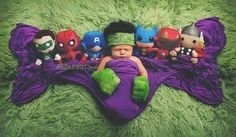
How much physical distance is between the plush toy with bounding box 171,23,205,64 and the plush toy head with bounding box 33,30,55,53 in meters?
0.48

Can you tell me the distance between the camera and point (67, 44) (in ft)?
4.45

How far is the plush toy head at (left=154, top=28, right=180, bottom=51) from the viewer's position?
4.41ft

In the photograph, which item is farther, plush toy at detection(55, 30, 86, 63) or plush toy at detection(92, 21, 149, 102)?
plush toy at detection(55, 30, 86, 63)

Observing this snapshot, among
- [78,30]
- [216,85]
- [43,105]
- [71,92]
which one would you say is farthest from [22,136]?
[216,85]

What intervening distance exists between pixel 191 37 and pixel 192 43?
2cm

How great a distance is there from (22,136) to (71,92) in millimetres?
239

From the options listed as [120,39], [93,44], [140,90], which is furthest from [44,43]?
[140,90]

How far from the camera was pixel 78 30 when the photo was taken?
1.44 metres

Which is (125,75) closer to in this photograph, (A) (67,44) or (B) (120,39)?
(B) (120,39)

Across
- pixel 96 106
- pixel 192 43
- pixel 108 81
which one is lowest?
pixel 96 106

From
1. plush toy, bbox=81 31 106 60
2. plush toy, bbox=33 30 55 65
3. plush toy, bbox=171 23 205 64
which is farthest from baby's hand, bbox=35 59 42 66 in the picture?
plush toy, bbox=171 23 205 64

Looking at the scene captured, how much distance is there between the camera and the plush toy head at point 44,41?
1.34 m

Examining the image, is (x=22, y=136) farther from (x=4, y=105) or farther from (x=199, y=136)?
(x=199, y=136)

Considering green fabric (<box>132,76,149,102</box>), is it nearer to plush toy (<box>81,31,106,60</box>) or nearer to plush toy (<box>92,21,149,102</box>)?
plush toy (<box>92,21,149,102</box>)
